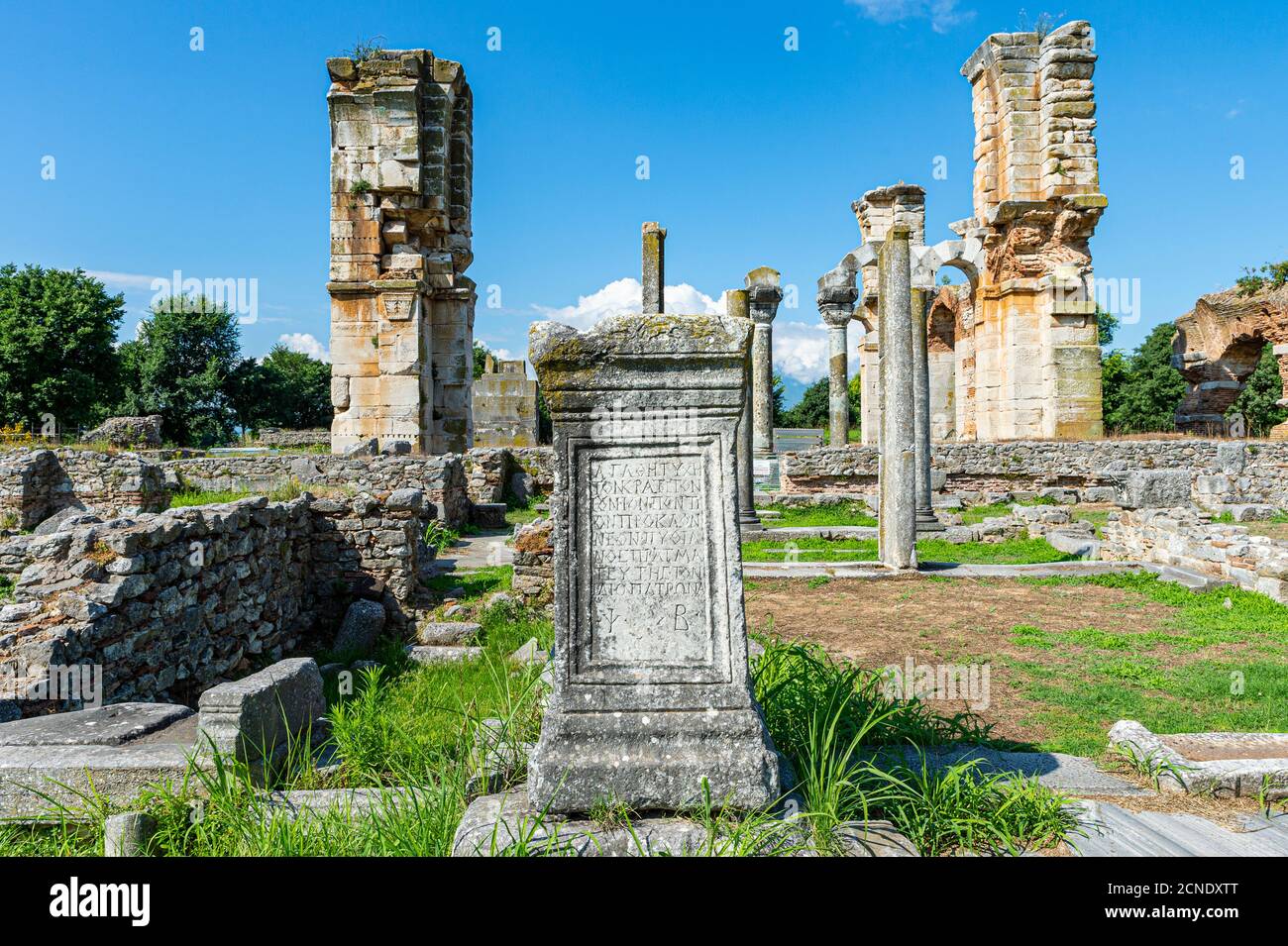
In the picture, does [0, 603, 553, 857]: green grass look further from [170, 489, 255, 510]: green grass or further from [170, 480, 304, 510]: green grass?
[170, 489, 255, 510]: green grass

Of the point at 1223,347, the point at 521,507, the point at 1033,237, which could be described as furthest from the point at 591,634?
the point at 1223,347

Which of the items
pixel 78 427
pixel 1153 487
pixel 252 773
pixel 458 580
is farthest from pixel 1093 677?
pixel 78 427

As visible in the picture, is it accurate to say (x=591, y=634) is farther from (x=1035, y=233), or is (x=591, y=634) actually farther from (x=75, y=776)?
(x=1035, y=233)

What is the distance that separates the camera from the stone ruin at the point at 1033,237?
17.8 meters

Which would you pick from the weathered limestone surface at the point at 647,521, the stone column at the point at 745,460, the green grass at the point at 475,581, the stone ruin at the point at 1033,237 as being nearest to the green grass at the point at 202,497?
the green grass at the point at 475,581

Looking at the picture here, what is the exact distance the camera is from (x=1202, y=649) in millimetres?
6117

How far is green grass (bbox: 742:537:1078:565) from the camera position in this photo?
10.6m

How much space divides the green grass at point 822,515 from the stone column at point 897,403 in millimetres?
3880

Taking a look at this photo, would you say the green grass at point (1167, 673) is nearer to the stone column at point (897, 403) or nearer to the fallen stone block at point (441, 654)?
the stone column at point (897, 403)

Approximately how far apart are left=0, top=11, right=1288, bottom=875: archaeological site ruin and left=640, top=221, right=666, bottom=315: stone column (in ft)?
0.15

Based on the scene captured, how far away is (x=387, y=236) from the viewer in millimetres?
15273

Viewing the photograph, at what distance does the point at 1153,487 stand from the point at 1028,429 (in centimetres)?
707
